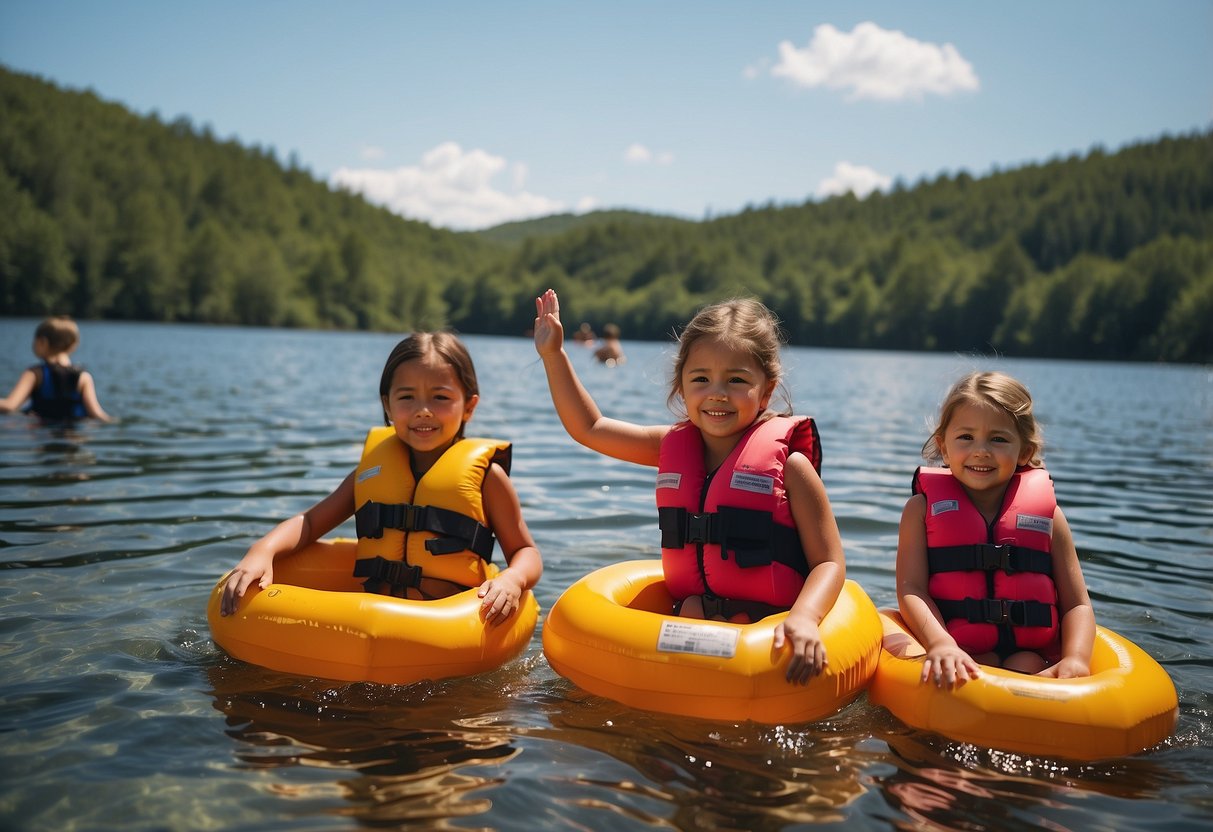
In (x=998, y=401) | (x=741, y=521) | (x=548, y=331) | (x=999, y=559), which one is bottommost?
(x=999, y=559)

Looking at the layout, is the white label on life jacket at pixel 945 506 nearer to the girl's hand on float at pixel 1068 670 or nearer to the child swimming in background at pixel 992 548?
the child swimming in background at pixel 992 548

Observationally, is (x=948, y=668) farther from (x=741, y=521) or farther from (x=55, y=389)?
(x=55, y=389)

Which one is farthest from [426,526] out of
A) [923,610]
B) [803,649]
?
[923,610]

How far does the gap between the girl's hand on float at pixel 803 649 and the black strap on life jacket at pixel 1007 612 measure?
83cm

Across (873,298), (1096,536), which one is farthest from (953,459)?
(873,298)

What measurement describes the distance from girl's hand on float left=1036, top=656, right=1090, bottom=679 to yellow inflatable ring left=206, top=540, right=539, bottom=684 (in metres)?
2.00

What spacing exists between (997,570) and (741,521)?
40.6 inches

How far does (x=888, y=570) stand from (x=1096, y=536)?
2.15m

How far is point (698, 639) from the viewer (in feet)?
10.7

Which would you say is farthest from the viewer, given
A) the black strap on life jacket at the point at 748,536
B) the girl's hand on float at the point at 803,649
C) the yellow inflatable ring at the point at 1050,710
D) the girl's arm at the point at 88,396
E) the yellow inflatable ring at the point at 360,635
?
the girl's arm at the point at 88,396

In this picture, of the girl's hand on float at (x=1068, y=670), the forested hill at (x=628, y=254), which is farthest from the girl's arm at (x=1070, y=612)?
the forested hill at (x=628, y=254)

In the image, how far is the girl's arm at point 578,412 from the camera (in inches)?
157

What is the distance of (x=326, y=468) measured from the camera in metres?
8.77

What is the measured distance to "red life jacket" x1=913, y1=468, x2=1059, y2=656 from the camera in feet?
12.2
